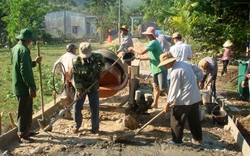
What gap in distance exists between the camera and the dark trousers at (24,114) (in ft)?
17.2

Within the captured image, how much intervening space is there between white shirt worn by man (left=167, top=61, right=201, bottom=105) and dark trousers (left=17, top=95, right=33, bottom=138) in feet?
8.29

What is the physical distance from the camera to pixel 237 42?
16.2 meters

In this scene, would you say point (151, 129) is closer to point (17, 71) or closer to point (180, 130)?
point (180, 130)

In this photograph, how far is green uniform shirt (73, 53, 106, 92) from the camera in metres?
5.50

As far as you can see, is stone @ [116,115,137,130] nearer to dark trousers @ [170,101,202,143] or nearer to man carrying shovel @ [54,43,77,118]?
dark trousers @ [170,101,202,143]

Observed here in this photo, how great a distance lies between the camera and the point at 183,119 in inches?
204

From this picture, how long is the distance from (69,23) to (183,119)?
4149cm

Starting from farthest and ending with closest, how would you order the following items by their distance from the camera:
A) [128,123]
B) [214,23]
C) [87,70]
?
[214,23], [128,123], [87,70]

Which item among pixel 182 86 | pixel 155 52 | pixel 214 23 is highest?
pixel 214 23

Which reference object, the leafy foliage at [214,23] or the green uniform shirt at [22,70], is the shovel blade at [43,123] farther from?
the leafy foliage at [214,23]

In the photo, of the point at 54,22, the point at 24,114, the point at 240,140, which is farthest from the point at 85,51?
the point at 54,22

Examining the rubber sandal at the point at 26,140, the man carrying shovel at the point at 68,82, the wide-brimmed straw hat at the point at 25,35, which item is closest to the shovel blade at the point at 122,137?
the rubber sandal at the point at 26,140

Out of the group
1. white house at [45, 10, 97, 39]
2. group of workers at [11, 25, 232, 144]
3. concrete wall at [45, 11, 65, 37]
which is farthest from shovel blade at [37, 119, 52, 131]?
concrete wall at [45, 11, 65, 37]

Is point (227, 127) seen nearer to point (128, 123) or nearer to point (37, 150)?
point (128, 123)
